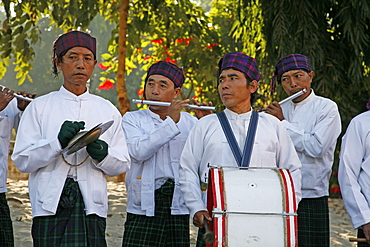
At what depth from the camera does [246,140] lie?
358 cm

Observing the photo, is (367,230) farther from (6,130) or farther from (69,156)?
(6,130)

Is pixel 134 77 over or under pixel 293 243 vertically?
over

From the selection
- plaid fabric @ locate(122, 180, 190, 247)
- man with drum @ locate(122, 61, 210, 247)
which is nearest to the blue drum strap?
man with drum @ locate(122, 61, 210, 247)

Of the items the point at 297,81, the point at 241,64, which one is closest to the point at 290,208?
the point at 241,64

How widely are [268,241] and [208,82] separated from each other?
7.09m

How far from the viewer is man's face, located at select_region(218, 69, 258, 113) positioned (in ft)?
12.1

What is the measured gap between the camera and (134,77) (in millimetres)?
34688

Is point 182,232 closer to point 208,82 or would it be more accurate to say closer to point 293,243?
point 293,243

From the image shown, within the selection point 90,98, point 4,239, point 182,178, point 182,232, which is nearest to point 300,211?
point 182,232

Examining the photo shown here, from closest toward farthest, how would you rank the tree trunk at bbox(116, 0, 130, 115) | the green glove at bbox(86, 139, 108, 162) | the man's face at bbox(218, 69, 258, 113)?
the green glove at bbox(86, 139, 108, 162) < the man's face at bbox(218, 69, 258, 113) < the tree trunk at bbox(116, 0, 130, 115)

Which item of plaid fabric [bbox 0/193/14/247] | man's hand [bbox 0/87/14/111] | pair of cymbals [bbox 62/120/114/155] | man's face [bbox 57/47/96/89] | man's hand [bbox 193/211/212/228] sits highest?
man's face [bbox 57/47/96/89]

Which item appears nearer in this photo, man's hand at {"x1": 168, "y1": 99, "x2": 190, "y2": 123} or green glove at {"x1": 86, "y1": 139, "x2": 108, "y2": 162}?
green glove at {"x1": 86, "y1": 139, "x2": 108, "y2": 162}

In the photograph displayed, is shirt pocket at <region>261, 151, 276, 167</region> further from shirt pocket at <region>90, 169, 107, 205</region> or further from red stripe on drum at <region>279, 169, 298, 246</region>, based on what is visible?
shirt pocket at <region>90, 169, 107, 205</region>

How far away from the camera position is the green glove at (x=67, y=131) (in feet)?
10.5
